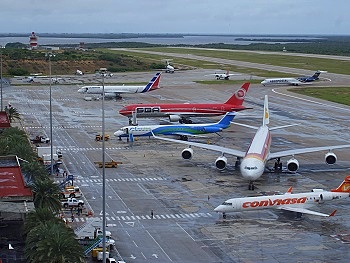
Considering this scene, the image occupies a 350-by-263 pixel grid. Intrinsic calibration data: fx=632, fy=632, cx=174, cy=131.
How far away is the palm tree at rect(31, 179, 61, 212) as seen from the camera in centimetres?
5109

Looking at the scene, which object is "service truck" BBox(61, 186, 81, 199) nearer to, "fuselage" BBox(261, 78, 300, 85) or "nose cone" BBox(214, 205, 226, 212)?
"nose cone" BBox(214, 205, 226, 212)

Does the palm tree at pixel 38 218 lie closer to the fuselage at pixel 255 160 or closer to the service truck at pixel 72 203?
the service truck at pixel 72 203

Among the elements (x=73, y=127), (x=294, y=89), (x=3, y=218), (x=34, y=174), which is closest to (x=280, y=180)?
(x=34, y=174)

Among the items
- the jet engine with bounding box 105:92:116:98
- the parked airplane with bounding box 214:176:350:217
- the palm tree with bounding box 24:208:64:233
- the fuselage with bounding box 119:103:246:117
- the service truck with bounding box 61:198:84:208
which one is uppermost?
the palm tree with bounding box 24:208:64:233

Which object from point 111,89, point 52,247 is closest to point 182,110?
point 111,89

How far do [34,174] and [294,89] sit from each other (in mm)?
133050

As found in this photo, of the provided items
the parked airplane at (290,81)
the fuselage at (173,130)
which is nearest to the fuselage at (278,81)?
the parked airplane at (290,81)

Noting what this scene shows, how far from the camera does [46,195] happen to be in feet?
169

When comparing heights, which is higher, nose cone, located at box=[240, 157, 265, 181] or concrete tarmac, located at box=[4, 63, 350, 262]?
nose cone, located at box=[240, 157, 265, 181]

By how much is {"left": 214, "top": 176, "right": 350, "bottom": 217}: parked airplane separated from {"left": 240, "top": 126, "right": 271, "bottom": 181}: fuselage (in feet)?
26.2

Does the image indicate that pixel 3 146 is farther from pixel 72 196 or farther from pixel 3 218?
pixel 3 218

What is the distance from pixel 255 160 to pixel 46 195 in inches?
986

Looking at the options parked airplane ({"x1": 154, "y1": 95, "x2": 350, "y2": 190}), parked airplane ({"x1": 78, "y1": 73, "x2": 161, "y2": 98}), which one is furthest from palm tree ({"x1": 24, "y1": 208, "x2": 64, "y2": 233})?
parked airplane ({"x1": 78, "y1": 73, "x2": 161, "y2": 98})

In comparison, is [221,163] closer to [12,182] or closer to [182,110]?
[12,182]
